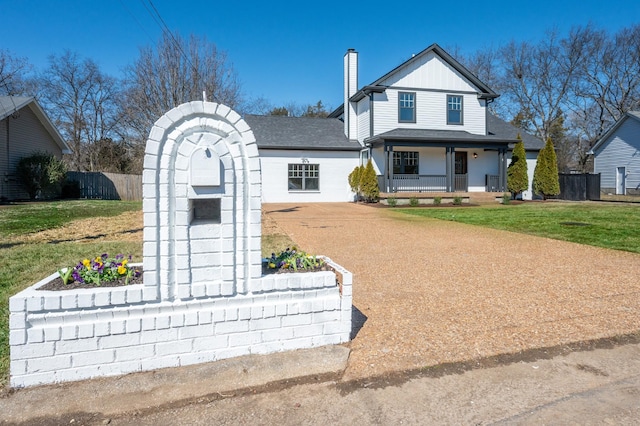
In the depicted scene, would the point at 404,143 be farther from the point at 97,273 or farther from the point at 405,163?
the point at 97,273

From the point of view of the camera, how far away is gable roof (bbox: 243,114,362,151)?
20.8 meters

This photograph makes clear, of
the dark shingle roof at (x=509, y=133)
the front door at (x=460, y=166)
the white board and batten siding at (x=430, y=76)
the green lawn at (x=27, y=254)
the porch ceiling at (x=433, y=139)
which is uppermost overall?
the white board and batten siding at (x=430, y=76)

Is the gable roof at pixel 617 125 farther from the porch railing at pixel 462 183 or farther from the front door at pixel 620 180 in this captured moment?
the porch railing at pixel 462 183

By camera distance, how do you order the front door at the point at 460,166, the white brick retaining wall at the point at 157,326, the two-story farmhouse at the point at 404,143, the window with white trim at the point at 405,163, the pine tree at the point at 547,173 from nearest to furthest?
the white brick retaining wall at the point at 157,326
the pine tree at the point at 547,173
the two-story farmhouse at the point at 404,143
the window with white trim at the point at 405,163
the front door at the point at 460,166

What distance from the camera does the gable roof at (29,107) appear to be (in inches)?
716

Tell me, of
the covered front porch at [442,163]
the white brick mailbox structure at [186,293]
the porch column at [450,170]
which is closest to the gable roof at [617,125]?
the covered front porch at [442,163]

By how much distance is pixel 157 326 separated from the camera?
283 cm

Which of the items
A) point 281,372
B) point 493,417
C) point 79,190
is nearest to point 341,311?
point 281,372

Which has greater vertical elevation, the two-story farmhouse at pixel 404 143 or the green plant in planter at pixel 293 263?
the two-story farmhouse at pixel 404 143

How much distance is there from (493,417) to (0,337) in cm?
389

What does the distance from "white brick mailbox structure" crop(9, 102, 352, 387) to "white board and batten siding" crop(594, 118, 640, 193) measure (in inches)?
1197

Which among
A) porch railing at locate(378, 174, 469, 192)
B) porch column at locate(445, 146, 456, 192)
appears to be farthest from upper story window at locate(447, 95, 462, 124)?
porch railing at locate(378, 174, 469, 192)

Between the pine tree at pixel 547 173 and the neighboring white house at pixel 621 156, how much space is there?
935 centimetres

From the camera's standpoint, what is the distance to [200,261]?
9.59ft
